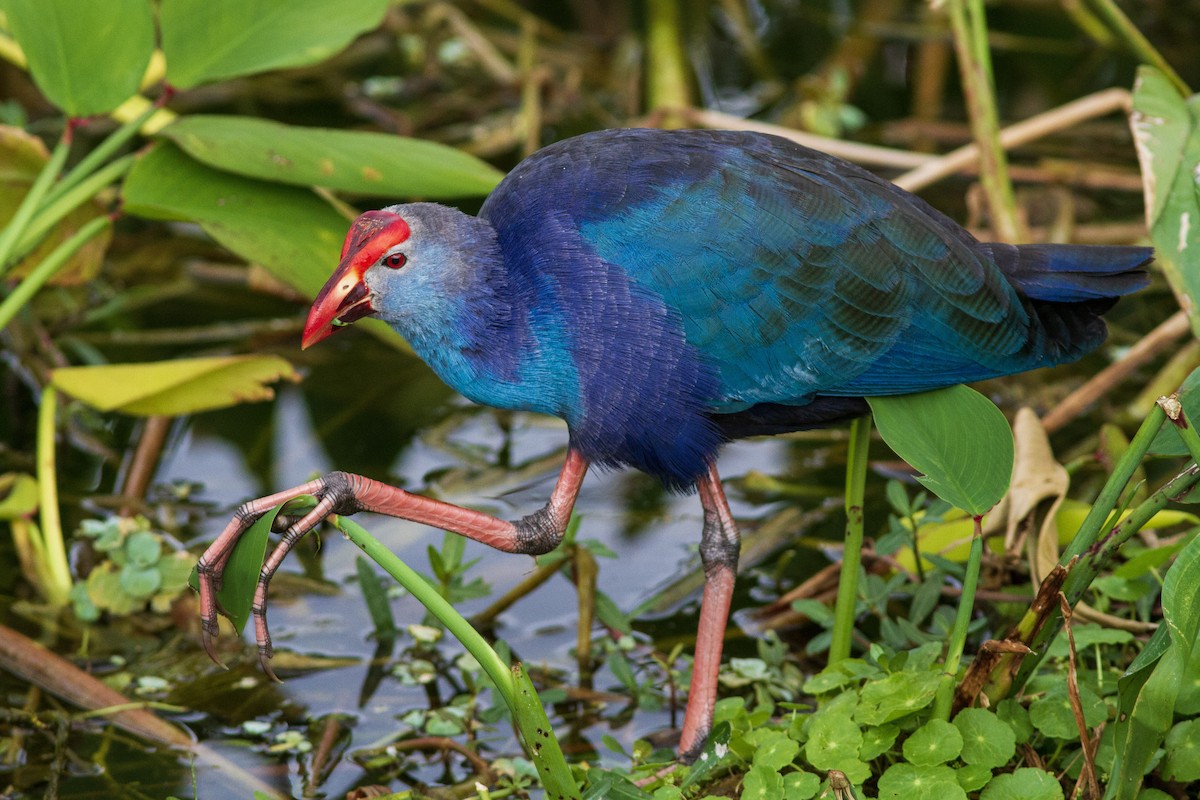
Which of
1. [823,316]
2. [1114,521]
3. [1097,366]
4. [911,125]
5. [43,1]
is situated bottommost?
[1097,366]

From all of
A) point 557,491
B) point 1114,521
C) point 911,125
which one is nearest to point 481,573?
point 557,491

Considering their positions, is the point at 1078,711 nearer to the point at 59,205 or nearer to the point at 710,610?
the point at 710,610

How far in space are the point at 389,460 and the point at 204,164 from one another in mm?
874

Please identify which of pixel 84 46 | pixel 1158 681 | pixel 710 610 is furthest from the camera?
pixel 84 46

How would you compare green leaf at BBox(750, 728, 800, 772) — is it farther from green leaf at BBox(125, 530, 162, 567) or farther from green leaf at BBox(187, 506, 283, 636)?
green leaf at BBox(125, 530, 162, 567)

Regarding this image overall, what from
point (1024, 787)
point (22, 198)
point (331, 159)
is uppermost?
point (331, 159)

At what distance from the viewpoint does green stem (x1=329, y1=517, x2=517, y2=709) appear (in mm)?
1693

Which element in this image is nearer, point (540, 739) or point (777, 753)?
point (540, 739)

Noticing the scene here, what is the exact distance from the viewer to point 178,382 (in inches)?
110

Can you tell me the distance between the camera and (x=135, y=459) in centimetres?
313

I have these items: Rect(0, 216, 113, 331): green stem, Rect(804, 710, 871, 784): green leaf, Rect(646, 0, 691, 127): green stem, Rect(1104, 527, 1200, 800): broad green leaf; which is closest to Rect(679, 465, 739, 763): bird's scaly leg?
Rect(804, 710, 871, 784): green leaf

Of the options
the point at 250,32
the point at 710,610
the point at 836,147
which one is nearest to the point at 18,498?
the point at 250,32

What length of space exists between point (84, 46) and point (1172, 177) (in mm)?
1913

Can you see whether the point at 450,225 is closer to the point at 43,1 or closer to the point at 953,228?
the point at 953,228
